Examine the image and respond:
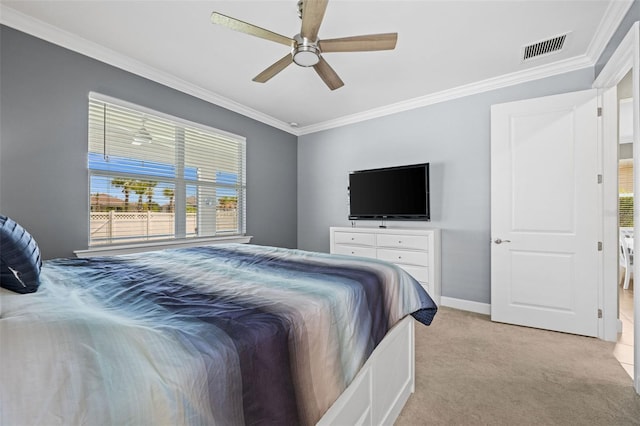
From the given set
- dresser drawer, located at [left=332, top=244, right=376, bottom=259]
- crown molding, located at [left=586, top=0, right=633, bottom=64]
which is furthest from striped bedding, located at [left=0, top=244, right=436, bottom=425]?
crown molding, located at [left=586, top=0, right=633, bottom=64]

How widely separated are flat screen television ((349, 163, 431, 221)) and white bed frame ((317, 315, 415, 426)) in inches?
84.6

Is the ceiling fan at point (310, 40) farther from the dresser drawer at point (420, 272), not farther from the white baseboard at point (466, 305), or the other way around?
the white baseboard at point (466, 305)

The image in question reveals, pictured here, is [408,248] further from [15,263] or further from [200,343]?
[15,263]

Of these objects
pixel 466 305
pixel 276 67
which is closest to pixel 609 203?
pixel 466 305

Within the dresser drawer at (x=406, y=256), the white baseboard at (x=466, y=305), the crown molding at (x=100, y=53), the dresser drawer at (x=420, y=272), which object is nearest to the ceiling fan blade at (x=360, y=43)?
the crown molding at (x=100, y=53)

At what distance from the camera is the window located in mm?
2744

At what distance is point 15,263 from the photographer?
3.09ft

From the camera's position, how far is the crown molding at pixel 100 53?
2237 mm

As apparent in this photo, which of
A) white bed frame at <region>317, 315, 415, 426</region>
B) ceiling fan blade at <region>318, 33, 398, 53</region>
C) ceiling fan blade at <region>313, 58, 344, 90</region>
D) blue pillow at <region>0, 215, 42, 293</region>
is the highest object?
ceiling fan blade at <region>318, 33, 398, 53</region>

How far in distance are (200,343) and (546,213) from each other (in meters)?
3.33

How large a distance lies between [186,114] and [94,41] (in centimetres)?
101

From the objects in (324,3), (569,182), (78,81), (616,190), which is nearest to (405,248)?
(569,182)

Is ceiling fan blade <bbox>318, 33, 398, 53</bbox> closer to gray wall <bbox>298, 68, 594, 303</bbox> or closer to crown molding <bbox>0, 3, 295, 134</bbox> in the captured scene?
gray wall <bbox>298, 68, 594, 303</bbox>

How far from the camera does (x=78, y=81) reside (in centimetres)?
257
